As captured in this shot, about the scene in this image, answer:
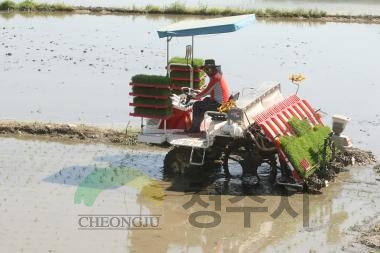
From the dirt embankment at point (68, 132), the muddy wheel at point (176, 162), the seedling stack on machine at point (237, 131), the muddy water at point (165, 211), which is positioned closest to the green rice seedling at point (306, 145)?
the seedling stack on machine at point (237, 131)

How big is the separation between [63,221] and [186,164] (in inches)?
112

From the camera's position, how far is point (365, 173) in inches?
545

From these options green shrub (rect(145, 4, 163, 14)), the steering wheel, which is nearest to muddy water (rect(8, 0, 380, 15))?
green shrub (rect(145, 4, 163, 14))

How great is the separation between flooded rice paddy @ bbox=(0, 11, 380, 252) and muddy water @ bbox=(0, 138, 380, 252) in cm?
3

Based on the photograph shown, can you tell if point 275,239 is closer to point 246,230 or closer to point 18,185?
point 246,230

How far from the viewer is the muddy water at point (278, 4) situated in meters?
36.9

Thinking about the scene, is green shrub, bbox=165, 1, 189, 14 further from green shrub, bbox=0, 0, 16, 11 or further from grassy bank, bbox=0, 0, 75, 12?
green shrub, bbox=0, 0, 16, 11

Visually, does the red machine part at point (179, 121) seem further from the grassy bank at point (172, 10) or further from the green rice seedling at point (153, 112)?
the grassy bank at point (172, 10)

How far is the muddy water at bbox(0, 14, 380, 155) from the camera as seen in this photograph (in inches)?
722

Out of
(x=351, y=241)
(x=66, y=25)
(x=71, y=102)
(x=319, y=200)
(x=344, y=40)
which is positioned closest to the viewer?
(x=351, y=241)

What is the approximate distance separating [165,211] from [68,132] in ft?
15.5

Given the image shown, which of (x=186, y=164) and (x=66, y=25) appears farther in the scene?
(x=66, y=25)

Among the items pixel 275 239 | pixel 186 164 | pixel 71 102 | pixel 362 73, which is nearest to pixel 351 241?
pixel 275 239

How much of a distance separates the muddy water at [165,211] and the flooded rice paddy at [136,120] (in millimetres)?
28
